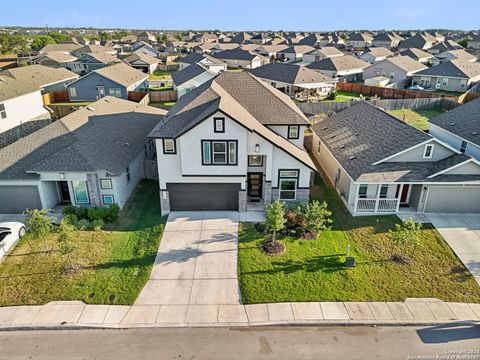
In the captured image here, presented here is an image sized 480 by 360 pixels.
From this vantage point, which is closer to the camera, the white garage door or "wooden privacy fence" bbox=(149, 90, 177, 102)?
the white garage door

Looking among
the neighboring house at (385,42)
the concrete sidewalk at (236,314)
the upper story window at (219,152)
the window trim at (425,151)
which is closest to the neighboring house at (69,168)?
the upper story window at (219,152)

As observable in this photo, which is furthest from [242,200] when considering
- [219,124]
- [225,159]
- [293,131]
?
[293,131]

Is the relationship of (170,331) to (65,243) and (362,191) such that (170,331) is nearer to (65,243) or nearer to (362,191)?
(65,243)

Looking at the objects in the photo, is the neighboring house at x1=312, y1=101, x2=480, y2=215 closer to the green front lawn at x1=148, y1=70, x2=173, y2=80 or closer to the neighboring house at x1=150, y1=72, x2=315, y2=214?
the neighboring house at x1=150, y1=72, x2=315, y2=214

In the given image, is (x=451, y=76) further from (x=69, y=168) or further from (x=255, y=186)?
(x=69, y=168)

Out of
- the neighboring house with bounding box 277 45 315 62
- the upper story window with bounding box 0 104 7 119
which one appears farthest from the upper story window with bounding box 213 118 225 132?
the neighboring house with bounding box 277 45 315 62

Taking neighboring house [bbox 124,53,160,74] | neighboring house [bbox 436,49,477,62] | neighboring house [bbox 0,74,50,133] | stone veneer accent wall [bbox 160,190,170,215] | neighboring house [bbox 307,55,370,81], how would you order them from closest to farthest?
stone veneer accent wall [bbox 160,190,170,215]
neighboring house [bbox 0,74,50,133]
neighboring house [bbox 307,55,370,81]
neighboring house [bbox 124,53,160,74]
neighboring house [bbox 436,49,477,62]

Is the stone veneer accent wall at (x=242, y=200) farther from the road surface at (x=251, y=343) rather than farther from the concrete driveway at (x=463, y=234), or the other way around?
the concrete driveway at (x=463, y=234)
